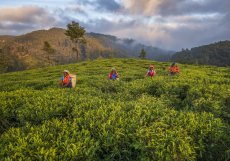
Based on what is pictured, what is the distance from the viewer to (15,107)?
1110cm

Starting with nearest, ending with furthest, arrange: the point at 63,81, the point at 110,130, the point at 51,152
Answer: the point at 51,152
the point at 110,130
the point at 63,81

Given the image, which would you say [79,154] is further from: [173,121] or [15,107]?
[15,107]

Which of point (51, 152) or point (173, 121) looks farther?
point (173, 121)

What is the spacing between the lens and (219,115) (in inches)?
417

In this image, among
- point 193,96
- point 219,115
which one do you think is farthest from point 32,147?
point 193,96

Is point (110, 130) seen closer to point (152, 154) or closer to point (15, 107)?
point (152, 154)

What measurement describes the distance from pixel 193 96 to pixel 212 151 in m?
5.96

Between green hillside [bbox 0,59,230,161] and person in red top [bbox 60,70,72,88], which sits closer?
green hillside [bbox 0,59,230,161]

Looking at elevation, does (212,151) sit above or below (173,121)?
below

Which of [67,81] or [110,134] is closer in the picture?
[110,134]

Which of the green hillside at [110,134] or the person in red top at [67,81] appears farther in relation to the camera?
the person in red top at [67,81]

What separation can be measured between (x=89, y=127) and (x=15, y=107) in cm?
486

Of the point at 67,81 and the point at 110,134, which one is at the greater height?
the point at 110,134

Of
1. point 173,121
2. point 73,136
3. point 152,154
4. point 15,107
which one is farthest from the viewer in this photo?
point 15,107
